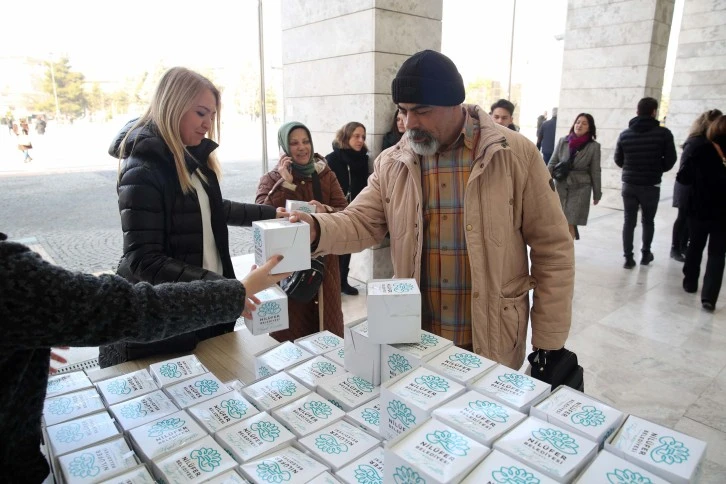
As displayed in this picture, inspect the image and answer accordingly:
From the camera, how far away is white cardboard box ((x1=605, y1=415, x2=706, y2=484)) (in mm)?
843

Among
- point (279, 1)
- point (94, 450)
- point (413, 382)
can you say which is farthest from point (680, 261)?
point (94, 450)

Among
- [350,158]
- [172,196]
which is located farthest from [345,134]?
[172,196]

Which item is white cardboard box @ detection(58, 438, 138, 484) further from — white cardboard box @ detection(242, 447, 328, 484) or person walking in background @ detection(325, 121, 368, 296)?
person walking in background @ detection(325, 121, 368, 296)

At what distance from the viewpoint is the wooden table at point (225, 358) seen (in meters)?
1.54

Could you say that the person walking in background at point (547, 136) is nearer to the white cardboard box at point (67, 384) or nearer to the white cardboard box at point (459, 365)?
the white cardboard box at point (459, 365)

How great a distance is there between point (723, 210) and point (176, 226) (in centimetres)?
437

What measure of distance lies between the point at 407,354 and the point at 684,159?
4.35m

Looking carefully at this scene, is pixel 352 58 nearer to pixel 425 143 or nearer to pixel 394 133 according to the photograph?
pixel 394 133

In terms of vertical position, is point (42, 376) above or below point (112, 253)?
above

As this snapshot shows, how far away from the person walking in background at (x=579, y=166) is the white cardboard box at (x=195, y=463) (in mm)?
5021

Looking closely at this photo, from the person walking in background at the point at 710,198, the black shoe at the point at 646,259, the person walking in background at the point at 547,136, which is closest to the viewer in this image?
the person walking in background at the point at 710,198

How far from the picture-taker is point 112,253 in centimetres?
497

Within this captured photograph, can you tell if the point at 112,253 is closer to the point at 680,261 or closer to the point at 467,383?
the point at 467,383

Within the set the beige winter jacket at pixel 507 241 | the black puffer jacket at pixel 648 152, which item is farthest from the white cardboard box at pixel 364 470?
the black puffer jacket at pixel 648 152
